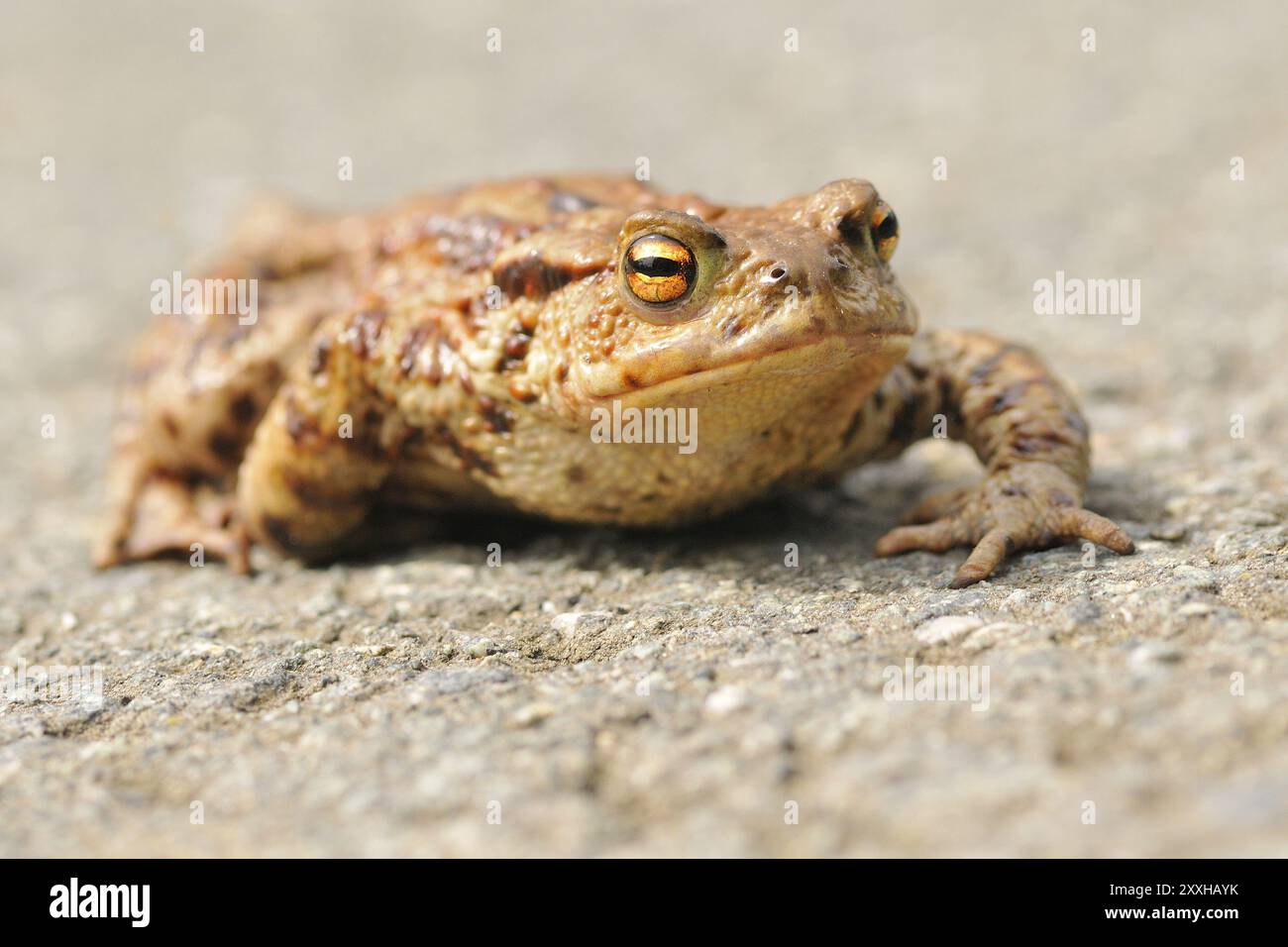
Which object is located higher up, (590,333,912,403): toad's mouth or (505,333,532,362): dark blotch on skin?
(505,333,532,362): dark blotch on skin

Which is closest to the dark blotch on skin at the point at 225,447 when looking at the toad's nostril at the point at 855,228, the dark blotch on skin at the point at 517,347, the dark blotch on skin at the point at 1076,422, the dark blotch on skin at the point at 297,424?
the dark blotch on skin at the point at 297,424

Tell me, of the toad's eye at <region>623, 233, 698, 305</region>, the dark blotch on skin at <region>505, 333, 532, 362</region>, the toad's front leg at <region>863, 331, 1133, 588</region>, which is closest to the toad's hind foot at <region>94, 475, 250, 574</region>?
the dark blotch on skin at <region>505, 333, 532, 362</region>

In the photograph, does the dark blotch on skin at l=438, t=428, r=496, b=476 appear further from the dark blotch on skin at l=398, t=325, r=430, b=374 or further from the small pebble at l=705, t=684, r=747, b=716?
the small pebble at l=705, t=684, r=747, b=716

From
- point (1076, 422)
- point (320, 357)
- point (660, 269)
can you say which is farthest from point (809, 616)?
point (320, 357)

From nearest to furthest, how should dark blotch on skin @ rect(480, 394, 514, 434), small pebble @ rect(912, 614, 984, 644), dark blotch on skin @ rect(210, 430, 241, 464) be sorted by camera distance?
small pebble @ rect(912, 614, 984, 644) → dark blotch on skin @ rect(480, 394, 514, 434) → dark blotch on skin @ rect(210, 430, 241, 464)

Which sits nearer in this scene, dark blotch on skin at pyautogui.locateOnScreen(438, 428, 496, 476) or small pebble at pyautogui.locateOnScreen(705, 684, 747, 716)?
small pebble at pyautogui.locateOnScreen(705, 684, 747, 716)

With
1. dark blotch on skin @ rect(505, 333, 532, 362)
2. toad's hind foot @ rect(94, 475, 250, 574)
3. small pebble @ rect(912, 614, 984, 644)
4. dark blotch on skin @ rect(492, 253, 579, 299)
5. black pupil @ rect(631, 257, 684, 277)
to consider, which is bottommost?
small pebble @ rect(912, 614, 984, 644)

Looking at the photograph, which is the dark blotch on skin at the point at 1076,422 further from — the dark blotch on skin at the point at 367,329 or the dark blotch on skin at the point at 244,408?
the dark blotch on skin at the point at 244,408

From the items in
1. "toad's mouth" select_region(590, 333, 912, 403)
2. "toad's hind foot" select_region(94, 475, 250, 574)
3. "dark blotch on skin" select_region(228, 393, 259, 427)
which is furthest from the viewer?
"dark blotch on skin" select_region(228, 393, 259, 427)
